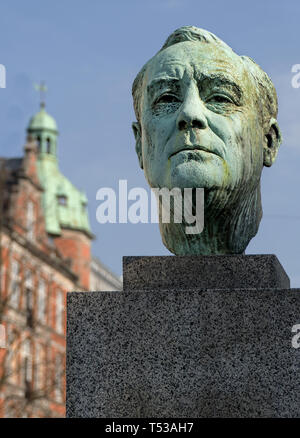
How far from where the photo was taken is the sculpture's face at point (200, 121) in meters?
5.14

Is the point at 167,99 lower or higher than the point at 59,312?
lower

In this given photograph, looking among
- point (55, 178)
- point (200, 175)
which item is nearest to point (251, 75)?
point (200, 175)

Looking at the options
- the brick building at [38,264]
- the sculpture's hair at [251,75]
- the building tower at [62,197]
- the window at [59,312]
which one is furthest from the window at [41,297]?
the sculpture's hair at [251,75]

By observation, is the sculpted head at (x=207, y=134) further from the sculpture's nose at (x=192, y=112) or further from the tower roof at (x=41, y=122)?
the tower roof at (x=41, y=122)

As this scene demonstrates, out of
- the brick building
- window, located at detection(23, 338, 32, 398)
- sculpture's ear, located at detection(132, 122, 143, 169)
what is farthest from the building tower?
sculpture's ear, located at detection(132, 122, 143, 169)

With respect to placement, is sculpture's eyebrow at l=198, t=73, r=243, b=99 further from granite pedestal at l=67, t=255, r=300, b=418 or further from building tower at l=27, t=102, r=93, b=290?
building tower at l=27, t=102, r=93, b=290

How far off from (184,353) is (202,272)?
0.47 meters

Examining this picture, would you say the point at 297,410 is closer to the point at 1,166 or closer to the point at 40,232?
the point at 1,166

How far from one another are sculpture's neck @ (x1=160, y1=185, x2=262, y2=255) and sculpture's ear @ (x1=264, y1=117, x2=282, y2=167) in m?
0.28

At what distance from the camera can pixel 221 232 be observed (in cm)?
534

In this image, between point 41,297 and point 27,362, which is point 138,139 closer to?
point 27,362

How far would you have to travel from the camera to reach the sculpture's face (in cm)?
514

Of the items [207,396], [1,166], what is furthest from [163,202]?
[1,166]
